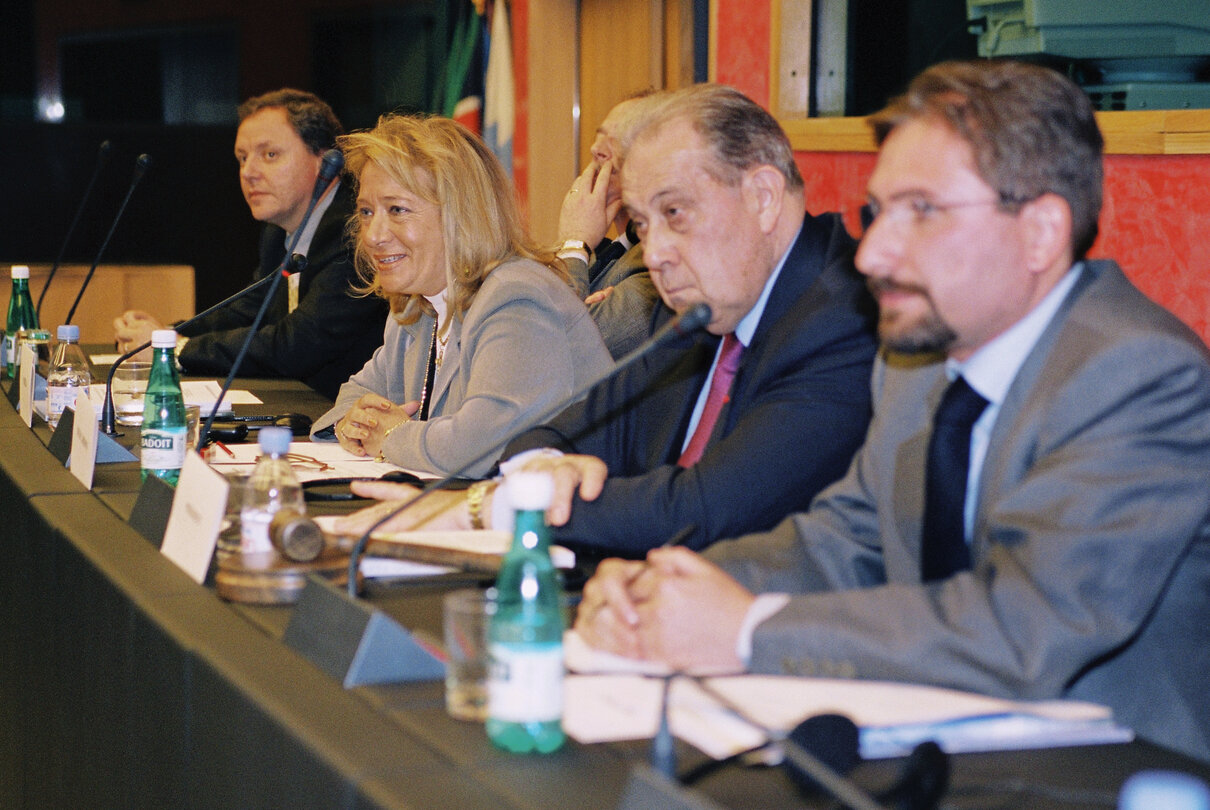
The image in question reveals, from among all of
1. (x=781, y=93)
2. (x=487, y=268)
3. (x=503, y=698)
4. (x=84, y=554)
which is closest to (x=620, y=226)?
(x=781, y=93)

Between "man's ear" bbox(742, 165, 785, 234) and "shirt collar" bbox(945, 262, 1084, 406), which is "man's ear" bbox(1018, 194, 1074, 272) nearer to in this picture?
"shirt collar" bbox(945, 262, 1084, 406)

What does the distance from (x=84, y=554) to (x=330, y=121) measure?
8.22ft

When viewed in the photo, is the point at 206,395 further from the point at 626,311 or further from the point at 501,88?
the point at 501,88

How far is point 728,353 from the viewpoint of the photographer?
1799 mm

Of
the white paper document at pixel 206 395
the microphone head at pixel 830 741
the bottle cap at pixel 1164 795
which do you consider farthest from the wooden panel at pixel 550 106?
the bottle cap at pixel 1164 795

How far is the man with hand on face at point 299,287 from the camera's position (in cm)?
325

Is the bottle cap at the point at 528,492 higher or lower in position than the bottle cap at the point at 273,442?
higher

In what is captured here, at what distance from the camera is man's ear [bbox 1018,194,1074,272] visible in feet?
3.71

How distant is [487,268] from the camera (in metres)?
2.34

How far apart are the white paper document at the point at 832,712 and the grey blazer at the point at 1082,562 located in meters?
0.03

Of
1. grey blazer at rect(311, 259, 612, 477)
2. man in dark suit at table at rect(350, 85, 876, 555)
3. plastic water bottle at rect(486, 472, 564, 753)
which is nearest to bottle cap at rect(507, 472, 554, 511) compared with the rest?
plastic water bottle at rect(486, 472, 564, 753)

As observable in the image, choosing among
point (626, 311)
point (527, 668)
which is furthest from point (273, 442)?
point (626, 311)

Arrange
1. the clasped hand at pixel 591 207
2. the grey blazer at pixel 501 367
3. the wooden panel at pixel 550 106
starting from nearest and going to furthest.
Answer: the grey blazer at pixel 501 367 < the clasped hand at pixel 591 207 < the wooden panel at pixel 550 106

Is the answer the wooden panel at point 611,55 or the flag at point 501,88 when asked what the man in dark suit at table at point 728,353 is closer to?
the wooden panel at point 611,55
